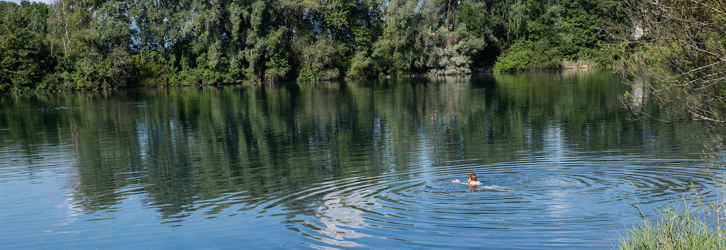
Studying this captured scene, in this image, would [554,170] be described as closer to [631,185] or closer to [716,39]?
[631,185]

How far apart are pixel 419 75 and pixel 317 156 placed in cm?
7060

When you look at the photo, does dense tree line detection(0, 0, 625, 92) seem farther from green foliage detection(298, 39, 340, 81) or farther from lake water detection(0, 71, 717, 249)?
lake water detection(0, 71, 717, 249)

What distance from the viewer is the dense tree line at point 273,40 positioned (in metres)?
80.8

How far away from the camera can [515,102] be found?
39.1 metres

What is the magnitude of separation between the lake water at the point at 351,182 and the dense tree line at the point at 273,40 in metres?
52.3

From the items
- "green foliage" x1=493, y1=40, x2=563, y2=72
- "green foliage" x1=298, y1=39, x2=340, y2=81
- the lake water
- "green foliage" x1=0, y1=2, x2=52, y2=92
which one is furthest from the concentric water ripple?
"green foliage" x1=493, y1=40, x2=563, y2=72

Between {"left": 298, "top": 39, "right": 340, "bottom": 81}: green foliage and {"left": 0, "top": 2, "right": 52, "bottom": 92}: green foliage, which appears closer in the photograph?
{"left": 0, "top": 2, "right": 52, "bottom": 92}: green foliage

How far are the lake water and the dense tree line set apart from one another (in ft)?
172

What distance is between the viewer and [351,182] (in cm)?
1580

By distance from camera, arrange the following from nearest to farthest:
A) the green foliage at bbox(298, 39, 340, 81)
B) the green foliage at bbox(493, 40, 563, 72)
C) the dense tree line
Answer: the dense tree line → the green foliage at bbox(298, 39, 340, 81) → the green foliage at bbox(493, 40, 563, 72)

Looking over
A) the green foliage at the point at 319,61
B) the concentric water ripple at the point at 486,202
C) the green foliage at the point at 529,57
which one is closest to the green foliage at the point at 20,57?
the green foliage at the point at 319,61

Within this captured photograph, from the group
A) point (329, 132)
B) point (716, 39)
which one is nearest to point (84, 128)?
point (329, 132)

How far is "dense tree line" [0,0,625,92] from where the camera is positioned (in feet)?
265

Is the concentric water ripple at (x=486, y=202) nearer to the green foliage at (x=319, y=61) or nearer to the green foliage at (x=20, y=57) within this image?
the green foliage at (x=319, y=61)
